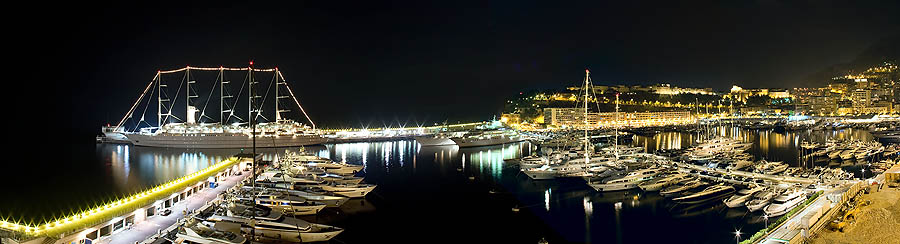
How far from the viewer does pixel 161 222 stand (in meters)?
11.3

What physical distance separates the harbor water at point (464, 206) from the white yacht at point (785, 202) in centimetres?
67

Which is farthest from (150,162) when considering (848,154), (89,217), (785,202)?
(848,154)

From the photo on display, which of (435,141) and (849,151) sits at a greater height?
(435,141)

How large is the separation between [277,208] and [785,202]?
49.6 feet

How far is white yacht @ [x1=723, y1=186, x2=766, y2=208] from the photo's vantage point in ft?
49.1

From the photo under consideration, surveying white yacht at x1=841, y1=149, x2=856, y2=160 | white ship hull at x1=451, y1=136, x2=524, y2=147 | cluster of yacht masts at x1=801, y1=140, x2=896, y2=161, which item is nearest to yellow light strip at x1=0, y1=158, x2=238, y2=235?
white ship hull at x1=451, y1=136, x2=524, y2=147

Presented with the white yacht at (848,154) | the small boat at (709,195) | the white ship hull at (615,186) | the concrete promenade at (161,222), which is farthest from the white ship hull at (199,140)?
the white yacht at (848,154)

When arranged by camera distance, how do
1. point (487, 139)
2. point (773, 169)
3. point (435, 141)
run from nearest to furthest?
1. point (773, 169)
2. point (435, 141)
3. point (487, 139)

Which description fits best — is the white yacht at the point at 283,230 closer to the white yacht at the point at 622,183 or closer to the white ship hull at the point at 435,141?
the white yacht at the point at 622,183

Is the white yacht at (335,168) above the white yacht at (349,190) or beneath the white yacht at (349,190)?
above

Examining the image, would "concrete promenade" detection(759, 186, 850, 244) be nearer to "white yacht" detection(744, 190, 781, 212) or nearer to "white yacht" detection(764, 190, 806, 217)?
"white yacht" detection(764, 190, 806, 217)

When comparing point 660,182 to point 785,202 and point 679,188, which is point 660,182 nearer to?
point 679,188

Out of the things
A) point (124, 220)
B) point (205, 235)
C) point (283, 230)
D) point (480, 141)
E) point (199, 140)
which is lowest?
point (283, 230)

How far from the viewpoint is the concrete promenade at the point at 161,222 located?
9922 millimetres
